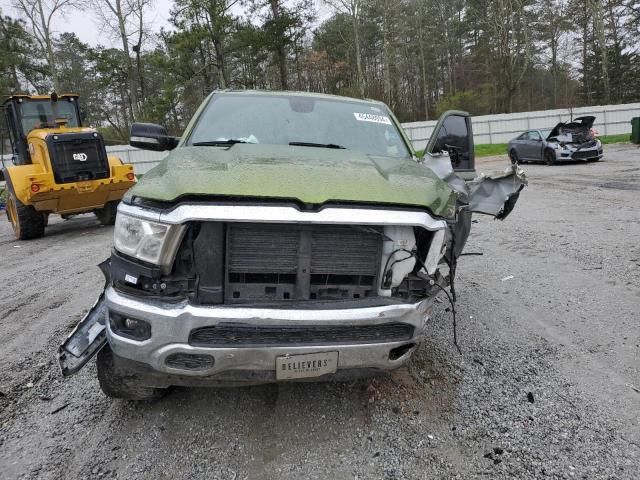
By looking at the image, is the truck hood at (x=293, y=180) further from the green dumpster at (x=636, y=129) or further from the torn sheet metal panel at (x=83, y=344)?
the green dumpster at (x=636, y=129)

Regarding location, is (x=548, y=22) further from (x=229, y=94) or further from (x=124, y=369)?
(x=124, y=369)

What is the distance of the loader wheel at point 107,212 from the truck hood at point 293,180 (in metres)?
7.37

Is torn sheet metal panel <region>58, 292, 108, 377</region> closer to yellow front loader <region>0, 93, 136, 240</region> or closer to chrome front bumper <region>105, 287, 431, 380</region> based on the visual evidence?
chrome front bumper <region>105, 287, 431, 380</region>

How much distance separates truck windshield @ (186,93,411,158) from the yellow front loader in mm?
5732

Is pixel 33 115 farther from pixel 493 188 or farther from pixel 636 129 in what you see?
pixel 636 129

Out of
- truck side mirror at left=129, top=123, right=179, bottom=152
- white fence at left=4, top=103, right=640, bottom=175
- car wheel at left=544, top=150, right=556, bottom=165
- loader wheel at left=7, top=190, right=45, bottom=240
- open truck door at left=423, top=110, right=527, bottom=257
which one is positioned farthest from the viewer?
white fence at left=4, top=103, right=640, bottom=175

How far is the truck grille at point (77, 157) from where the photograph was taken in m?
8.19

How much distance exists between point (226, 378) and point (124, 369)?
48 centimetres

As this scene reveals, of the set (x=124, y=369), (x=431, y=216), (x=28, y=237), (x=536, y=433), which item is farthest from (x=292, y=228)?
(x=28, y=237)

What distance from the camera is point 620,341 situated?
3211 millimetres

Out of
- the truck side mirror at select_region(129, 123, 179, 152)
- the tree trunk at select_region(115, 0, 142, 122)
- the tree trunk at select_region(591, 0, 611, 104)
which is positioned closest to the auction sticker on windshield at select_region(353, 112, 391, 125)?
the truck side mirror at select_region(129, 123, 179, 152)

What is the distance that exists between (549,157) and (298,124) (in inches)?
601

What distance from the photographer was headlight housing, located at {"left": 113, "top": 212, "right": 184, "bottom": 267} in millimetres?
1944

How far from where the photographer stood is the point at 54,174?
808 centimetres
